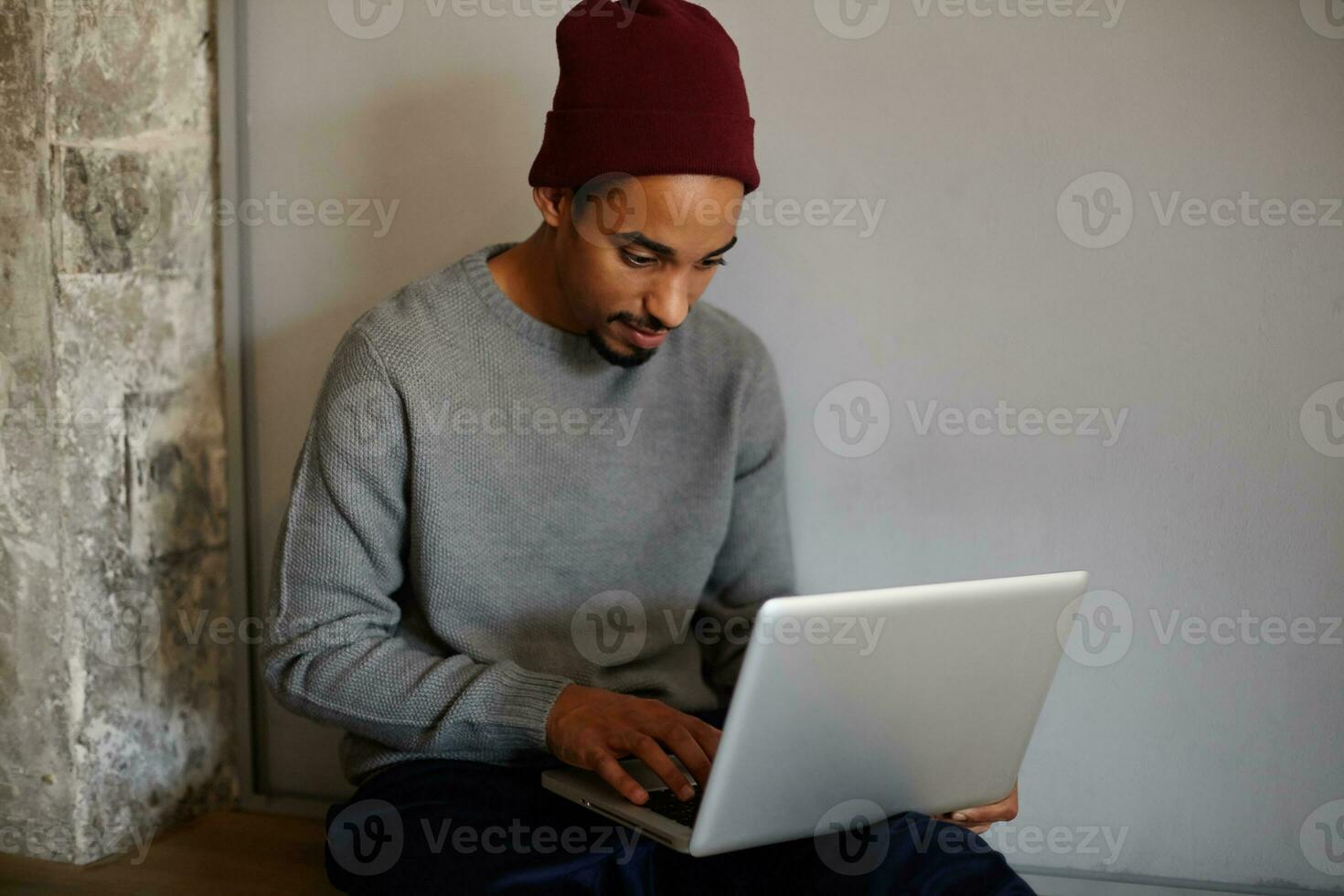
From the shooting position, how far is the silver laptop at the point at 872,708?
3.46ft

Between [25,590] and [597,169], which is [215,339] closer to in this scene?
[25,590]

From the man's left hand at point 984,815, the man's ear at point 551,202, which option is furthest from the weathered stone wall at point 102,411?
the man's left hand at point 984,815

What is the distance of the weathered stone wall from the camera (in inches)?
65.5

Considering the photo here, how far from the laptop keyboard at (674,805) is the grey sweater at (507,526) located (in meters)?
0.15

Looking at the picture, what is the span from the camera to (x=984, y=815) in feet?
4.56

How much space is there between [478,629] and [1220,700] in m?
0.98

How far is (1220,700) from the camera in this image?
1684 millimetres

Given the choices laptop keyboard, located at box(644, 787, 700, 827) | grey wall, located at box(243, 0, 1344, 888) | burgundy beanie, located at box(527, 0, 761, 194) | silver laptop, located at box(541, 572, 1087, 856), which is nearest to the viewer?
silver laptop, located at box(541, 572, 1087, 856)

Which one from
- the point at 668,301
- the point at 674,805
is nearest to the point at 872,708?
the point at 674,805

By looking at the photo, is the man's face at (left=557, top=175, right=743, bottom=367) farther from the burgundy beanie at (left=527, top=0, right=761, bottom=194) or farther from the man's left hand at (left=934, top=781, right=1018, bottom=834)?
the man's left hand at (left=934, top=781, right=1018, bottom=834)

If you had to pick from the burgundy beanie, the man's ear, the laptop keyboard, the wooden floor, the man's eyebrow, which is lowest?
the wooden floor

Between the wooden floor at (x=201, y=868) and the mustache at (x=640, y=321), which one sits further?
the wooden floor at (x=201, y=868)

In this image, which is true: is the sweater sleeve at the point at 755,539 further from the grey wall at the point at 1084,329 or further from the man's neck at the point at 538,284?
the man's neck at the point at 538,284

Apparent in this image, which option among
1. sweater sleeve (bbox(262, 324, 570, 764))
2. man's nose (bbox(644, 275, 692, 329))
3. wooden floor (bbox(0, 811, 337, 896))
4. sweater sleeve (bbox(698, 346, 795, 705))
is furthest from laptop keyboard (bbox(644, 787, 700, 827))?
wooden floor (bbox(0, 811, 337, 896))
